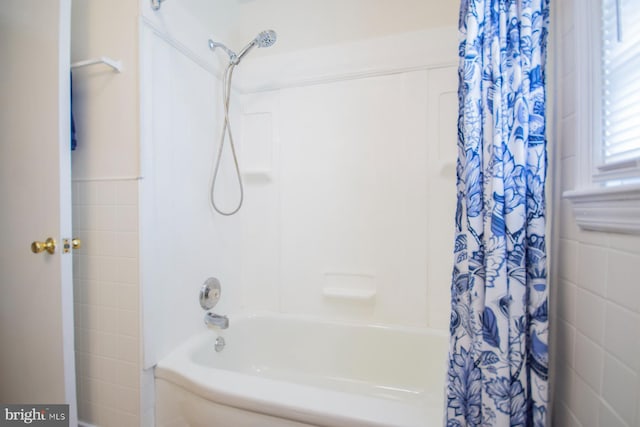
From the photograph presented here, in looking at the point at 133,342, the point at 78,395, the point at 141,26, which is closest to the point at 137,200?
the point at 133,342

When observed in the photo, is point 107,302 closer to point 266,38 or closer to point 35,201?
point 35,201

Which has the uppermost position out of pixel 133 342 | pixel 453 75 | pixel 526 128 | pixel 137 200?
pixel 453 75

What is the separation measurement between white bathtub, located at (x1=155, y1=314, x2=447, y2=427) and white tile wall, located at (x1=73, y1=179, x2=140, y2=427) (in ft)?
0.53

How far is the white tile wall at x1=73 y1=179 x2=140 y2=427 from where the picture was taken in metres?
1.14

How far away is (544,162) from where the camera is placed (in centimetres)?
72

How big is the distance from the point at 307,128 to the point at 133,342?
1.35m

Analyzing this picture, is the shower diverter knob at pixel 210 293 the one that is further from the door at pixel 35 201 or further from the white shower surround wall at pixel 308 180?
the door at pixel 35 201

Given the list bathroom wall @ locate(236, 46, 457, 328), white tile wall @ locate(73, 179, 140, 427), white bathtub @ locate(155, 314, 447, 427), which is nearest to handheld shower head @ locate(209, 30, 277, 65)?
bathroom wall @ locate(236, 46, 457, 328)

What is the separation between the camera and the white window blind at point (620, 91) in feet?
1.76

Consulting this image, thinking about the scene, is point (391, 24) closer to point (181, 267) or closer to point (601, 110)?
point (601, 110)

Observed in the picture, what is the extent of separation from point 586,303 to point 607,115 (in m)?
0.43

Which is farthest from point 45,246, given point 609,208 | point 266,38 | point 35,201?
point 609,208

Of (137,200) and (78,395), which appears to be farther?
(78,395)

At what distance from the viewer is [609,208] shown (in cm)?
54
